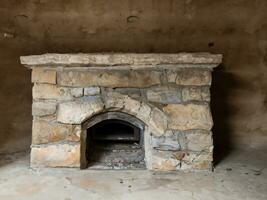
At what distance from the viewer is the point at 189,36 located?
10.6 feet

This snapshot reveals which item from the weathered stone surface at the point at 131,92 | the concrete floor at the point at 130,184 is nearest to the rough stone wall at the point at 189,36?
the concrete floor at the point at 130,184

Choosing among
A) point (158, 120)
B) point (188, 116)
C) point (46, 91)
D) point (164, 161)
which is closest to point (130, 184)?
point (164, 161)

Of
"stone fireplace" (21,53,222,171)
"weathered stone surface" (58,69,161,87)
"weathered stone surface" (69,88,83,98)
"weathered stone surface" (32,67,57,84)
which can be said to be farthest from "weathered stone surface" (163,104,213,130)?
"weathered stone surface" (32,67,57,84)

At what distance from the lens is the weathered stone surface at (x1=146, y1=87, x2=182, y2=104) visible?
2.53 m

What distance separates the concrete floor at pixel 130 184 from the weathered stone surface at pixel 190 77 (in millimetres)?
669

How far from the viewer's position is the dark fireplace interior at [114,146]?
268cm

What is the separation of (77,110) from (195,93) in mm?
882

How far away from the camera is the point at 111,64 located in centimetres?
246

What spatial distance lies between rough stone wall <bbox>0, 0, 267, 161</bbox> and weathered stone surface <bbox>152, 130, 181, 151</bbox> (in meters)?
0.85

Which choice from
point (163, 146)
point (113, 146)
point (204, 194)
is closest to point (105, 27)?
point (113, 146)

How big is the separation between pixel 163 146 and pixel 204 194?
528 mm

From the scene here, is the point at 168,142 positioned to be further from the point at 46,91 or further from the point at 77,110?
the point at 46,91

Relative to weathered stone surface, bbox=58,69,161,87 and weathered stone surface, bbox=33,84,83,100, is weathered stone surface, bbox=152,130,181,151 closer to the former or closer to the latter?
weathered stone surface, bbox=58,69,161,87

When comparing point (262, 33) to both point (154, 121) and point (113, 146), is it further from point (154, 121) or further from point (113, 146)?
point (113, 146)
